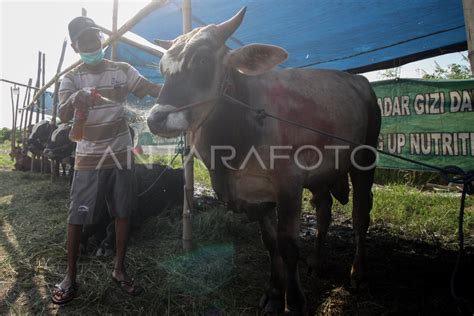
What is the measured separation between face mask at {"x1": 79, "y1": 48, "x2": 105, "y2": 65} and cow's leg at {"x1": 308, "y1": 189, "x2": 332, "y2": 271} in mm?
2135

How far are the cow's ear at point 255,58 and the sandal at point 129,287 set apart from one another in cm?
174

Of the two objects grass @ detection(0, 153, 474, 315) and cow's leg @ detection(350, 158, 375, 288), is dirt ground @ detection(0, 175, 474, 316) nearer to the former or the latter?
grass @ detection(0, 153, 474, 315)

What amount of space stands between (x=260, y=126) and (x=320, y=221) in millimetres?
1583

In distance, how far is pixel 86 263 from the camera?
10.3ft

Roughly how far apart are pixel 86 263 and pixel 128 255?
1.19ft

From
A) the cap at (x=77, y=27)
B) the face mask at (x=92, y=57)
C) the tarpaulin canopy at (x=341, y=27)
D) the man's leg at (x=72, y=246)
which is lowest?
the man's leg at (x=72, y=246)

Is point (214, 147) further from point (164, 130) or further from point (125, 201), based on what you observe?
point (125, 201)

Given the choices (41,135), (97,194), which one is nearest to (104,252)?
(97,194)

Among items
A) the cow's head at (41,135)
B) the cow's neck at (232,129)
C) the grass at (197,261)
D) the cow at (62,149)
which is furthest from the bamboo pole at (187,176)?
the cow's head at (41,135)

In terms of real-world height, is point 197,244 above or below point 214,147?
below

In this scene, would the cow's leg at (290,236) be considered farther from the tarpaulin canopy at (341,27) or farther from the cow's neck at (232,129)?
the tarpaulin canopy at (341,27)

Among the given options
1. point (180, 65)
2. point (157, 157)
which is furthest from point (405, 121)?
point (157, 157)

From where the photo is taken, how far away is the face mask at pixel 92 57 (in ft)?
8.14

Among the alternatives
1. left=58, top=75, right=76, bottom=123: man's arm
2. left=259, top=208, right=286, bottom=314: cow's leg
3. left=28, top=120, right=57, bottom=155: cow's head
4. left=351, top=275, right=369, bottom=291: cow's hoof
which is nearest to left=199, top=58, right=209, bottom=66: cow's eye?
left=58, top=75, right=76, bottom=123: man's arm
